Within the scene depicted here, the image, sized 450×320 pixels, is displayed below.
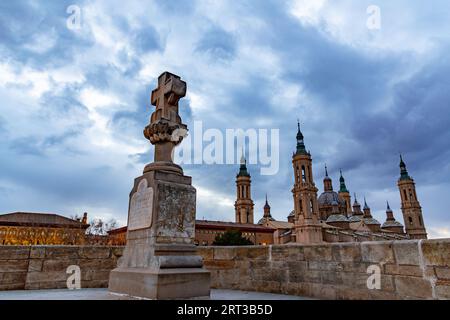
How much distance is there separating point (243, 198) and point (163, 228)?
276 feet

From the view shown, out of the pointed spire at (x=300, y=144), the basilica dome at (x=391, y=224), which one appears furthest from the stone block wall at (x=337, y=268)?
the basilica dome at (x=391, y=224)

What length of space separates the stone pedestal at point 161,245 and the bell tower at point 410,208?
10024cm

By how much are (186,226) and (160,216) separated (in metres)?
→ 0.53

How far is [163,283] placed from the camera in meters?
4.37

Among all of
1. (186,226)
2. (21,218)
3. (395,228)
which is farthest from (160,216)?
(395,228)

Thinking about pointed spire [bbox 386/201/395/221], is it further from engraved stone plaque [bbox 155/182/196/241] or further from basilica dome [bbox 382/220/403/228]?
engraved stone plaque [bbox 155/182/196/241]

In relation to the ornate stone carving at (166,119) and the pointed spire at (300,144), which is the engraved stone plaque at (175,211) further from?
the pointed spire at (300,144)

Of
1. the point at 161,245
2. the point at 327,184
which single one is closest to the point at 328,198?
the point at 327,184

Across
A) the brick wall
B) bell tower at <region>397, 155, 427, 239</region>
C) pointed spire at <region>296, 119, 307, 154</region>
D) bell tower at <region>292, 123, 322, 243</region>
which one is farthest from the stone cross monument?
bell tower at <region>397, 155, 427, 239</region>

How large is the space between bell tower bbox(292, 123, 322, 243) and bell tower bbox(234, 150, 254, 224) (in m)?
15.2

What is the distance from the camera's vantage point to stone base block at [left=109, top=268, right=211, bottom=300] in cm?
436

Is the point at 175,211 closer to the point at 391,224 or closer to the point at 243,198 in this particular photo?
the point at 243,198

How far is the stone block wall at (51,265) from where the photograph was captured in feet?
19.3
